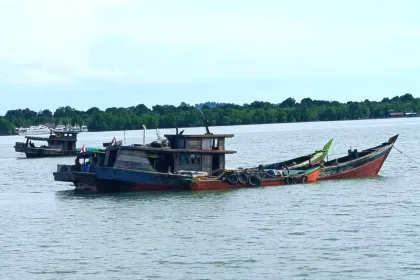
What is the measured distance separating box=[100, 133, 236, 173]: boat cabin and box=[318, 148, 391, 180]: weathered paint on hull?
21.7ft

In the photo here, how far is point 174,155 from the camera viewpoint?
42.2 m

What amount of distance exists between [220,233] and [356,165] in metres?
19.2

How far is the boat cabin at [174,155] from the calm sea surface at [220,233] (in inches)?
65.6

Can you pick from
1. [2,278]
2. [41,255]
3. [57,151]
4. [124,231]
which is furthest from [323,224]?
[57,151]

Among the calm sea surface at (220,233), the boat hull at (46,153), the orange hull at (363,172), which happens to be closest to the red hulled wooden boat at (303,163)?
the orange hull at (363,172)

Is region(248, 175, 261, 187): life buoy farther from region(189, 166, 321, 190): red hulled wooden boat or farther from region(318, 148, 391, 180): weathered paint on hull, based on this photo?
region(318, 148, 391, 180): weathered paint on hull

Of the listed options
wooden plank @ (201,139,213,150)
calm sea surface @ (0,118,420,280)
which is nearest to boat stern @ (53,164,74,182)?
calm sea surface @ (0,118,420,280)

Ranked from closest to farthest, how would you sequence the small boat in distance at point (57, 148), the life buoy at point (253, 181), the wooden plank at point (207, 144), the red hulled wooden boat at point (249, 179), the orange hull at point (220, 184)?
1. the orange hull at point (220, 184)
2. the red hulled wooden boat at point (249, 179)
3. the life buoy at point (253, 181)
4. the wooden plank at point (207, 144)
5. the small boat in distance at point (57, 148)

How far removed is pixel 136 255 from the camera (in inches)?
1050

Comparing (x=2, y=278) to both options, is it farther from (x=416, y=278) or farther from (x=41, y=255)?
(x=416, y=278)

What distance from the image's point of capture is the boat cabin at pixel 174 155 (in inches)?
1639

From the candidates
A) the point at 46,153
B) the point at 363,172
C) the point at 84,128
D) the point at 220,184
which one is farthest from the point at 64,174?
A: the point at 84,128

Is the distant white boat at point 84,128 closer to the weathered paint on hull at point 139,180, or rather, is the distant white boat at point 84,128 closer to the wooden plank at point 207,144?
the wooden plank at point 207,144

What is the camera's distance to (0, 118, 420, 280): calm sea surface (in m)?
24.6
